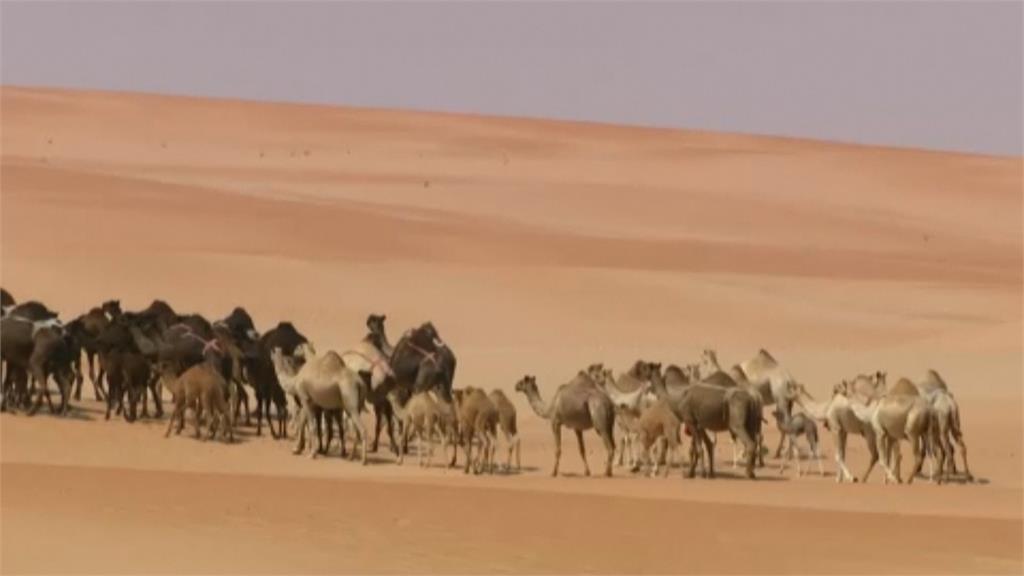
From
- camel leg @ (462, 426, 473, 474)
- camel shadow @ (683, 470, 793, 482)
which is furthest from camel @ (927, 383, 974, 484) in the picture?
camel leg @ (462, 426, 473, 474)

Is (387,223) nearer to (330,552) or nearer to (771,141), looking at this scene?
(330,552)

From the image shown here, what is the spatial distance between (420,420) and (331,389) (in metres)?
0.99

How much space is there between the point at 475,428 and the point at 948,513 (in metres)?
4.06

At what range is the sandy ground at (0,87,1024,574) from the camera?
15656mm

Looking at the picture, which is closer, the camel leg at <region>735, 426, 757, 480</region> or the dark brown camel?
the camel leg at <region>735, 426, 757, 480</region>

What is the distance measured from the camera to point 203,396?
67.8 feet

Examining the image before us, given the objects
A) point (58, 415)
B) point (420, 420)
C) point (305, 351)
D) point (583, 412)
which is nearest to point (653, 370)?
point (583, 412)

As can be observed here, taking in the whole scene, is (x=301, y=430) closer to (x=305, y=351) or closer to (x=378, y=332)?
(x=305, y=351)

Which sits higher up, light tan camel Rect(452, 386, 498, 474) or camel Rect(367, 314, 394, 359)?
camel Rect(367, 314, 394, 359)

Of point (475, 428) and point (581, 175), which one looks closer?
point (475, 428)

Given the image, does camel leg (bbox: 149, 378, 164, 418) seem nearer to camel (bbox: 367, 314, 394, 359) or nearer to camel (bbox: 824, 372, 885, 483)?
camel (bbox: 367, 314, 394, 359)

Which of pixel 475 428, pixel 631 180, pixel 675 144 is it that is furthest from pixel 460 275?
pixel 675 144

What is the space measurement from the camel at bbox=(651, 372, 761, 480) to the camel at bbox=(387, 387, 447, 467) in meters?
2.03

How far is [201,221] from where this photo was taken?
4609cm
